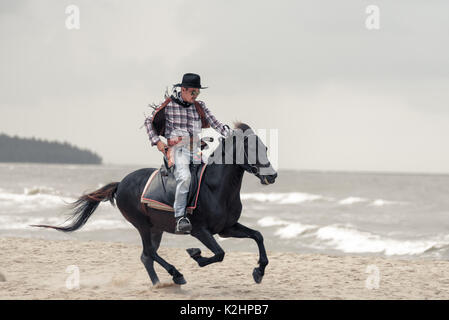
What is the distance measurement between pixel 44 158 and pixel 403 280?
15844 centimetres

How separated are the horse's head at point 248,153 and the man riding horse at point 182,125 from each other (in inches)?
5.9

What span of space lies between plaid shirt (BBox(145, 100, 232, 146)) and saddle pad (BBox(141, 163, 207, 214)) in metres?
0.42

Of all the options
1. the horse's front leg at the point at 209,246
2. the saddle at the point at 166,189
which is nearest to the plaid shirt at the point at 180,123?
the saddle at the point at 166,189

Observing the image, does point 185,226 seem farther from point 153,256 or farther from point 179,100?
point 179,100

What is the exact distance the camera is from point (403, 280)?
841cm

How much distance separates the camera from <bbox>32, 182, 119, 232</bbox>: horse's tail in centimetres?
738

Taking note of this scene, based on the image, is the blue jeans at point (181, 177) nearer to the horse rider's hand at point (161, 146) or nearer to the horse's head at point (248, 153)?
the horse rider's hand at point (161, 146)

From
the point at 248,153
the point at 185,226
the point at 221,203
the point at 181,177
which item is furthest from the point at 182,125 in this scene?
the point at 185,226

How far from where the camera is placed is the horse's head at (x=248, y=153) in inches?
235

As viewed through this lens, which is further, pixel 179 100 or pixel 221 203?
pixel 179 100

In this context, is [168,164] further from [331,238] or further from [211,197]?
[331,238]

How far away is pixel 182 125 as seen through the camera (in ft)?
21.3

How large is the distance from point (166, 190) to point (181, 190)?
0.37m

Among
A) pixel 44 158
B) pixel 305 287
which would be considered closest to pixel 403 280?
pixel 305 287
